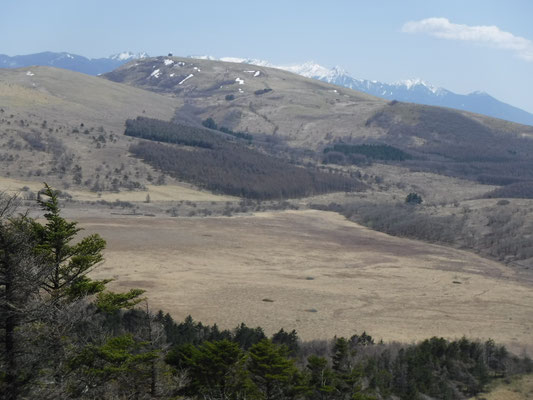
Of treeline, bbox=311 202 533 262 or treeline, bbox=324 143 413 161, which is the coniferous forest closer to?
treeline, bbox=311 202 533 262

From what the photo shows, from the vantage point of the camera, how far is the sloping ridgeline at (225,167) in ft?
404

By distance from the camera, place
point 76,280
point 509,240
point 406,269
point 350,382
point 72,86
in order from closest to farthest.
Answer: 1. point 76,280
2. point 350,382
3. point 406,269
4. point 509,240
5. point 72,86

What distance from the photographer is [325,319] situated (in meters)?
41.1

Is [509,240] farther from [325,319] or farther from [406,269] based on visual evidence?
[325,319]

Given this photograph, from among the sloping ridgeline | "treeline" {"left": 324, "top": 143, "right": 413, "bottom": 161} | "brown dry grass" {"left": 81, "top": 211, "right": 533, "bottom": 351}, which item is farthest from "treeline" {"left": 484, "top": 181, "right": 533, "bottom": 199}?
"treeline" {"left": 324, "top": 143, "right": 413, "bottom": 161}

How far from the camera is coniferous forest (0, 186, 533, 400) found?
10602 millimetres

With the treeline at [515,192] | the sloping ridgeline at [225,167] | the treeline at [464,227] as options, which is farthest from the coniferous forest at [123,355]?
the treeline at [515,192]

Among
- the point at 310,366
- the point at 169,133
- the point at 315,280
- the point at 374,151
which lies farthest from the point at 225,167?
the point at 310,366

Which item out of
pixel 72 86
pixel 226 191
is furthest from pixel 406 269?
pixel 72 86

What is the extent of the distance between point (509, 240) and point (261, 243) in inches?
1378

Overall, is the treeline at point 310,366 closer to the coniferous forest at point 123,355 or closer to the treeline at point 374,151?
the coniferous forest at point 123,355

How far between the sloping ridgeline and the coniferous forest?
9265cm

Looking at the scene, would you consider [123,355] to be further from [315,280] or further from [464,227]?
[464,227]

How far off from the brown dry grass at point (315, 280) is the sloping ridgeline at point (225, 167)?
3608 centimetres
